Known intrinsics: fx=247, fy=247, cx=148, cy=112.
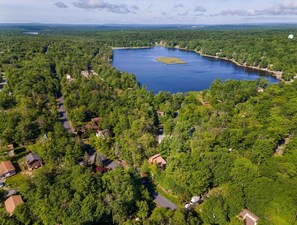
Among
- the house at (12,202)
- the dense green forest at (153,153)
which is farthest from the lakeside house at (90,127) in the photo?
the house at (12,202)

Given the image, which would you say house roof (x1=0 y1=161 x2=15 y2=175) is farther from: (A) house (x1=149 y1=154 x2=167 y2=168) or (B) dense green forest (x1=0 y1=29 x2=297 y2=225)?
(A) house (x1=149 y1=154 x2=167 y2=168)

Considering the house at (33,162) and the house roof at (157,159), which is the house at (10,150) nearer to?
the house at (33,162)

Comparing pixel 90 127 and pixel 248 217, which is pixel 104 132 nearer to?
pixel 90 127

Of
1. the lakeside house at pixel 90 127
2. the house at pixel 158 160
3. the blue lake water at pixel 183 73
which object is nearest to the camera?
the house at pixel 158 160

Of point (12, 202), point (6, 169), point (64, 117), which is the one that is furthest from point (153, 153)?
point (64, 117)

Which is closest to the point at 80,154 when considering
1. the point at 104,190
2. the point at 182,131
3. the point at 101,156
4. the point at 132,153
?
the point at 101,156

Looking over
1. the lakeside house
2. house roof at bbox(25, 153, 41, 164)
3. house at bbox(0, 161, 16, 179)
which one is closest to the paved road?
the lakeside house

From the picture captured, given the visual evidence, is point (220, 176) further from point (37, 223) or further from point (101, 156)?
point (37, 223)
